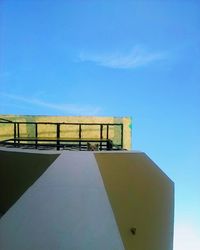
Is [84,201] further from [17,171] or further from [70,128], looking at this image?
[70,128]

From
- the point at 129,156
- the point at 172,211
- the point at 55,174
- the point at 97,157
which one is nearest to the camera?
the point at 55,174

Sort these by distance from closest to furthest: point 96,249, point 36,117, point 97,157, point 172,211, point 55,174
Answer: point 96,249 < point 55,174 < point 97,157 < point 172,211 < point 36,117

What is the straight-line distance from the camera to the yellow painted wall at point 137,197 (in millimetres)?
4348

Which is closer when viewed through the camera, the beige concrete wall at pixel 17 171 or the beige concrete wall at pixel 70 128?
the beige concrete wall at pixel 17 171

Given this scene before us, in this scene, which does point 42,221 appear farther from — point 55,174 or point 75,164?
point 75,164

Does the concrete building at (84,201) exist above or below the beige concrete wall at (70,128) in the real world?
below

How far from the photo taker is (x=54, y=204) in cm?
353

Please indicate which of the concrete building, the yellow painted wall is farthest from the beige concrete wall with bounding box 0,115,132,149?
the yellow painted wall

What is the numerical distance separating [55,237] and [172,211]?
134 inches

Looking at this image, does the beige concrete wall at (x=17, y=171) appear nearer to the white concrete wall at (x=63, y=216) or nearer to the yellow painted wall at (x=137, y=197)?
the white concrete wall at (x=63, y=216)

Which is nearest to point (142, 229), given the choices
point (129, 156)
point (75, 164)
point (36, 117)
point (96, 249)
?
point (129, 156)

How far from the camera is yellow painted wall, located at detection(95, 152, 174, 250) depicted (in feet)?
14.3

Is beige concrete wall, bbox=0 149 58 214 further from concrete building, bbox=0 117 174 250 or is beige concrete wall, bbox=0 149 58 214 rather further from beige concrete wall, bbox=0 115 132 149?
beige concrete wall, bbox=0 115 132 149

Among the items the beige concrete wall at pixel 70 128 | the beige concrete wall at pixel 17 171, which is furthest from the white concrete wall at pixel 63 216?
the beige concrete wall at pixel 70 128
